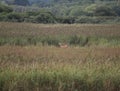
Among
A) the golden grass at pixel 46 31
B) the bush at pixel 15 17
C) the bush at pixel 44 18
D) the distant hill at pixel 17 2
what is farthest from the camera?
the distant hill at pixel 17 2

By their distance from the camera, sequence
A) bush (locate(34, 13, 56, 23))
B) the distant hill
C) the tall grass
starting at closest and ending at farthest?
the tall grass → bush (locate(34, 13, 56, 23)) → the distant hill

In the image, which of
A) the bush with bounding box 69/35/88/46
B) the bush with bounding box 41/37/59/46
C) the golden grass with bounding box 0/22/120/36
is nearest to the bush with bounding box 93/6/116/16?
the golden grass with bounding box 0/22/120/36

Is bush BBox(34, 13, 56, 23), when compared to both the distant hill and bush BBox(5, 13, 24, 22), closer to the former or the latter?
bush BBox(5, 13, 24, 22)

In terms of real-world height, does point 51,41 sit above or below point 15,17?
above

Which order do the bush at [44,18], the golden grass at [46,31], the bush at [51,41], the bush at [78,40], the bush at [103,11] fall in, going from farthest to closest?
the bush at [103,11] → the bush at [44,18] → the golden grass at [46,31] → the bush at [78,40] → the bush at [51,41]

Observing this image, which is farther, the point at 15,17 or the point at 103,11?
the point at 103,11

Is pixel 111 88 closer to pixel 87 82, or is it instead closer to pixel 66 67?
pixel 87 82

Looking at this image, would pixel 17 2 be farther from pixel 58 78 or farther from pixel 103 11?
pixel 58 78

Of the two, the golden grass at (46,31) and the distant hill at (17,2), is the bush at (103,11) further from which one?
the golden grass at (46,31)

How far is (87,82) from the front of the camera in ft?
27.2

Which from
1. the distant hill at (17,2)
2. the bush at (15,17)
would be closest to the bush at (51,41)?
the bush at (15,17)

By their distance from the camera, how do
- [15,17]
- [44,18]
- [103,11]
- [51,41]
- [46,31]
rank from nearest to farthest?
[51,41]
[46,31]
[15,17]
[44,18]
[103,11]

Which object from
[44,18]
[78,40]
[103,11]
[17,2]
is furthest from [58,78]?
[17,2]

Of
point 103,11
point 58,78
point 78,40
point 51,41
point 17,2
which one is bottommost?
point 17,2
